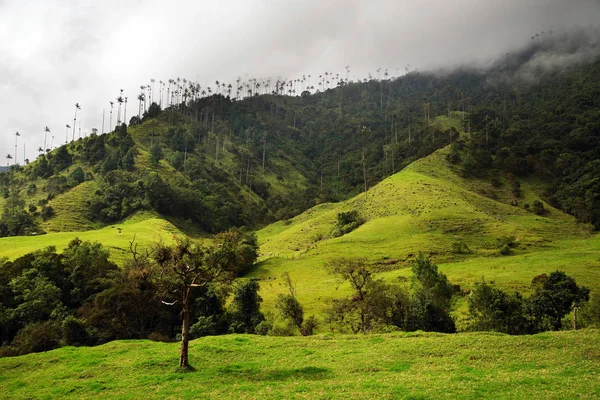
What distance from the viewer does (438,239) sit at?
316 feet

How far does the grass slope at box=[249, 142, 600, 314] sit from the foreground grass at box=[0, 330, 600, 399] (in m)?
30.3

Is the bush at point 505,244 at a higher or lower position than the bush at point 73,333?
higher

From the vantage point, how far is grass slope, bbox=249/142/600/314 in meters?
73.3

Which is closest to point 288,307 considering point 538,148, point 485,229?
point 485,229

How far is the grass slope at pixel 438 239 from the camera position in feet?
241

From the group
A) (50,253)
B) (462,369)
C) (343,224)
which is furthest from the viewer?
(343,224)

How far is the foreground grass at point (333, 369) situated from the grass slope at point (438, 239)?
99.3ft

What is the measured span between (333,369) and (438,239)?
76.2 meters

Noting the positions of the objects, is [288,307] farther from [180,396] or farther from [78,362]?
[180,396]

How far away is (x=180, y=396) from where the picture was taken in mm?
22609

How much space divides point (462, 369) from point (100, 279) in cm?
5337

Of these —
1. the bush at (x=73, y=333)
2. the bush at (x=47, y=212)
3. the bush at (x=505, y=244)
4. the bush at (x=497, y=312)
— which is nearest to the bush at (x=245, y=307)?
the bush at (x=73, y=333)

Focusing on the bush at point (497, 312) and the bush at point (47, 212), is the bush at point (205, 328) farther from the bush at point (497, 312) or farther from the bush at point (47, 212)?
the bush at point (47, 212)

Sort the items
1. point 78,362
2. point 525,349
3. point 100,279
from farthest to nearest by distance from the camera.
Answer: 1. point 100,279
2. point 78,362
3. point 525,349
